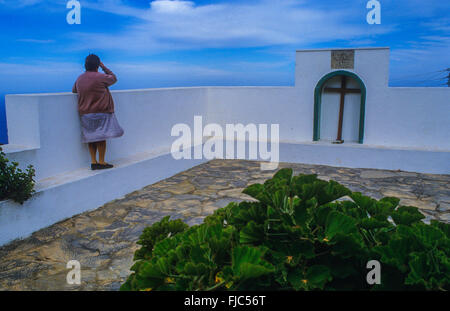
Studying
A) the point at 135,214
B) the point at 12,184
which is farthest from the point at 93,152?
the point at 12,184

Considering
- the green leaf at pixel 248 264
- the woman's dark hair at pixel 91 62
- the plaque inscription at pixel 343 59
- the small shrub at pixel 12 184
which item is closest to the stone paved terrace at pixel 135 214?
the small shrub at pixel 12 184

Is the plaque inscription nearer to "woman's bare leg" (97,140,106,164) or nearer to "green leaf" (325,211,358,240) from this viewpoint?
"woman's bare leg" (97,140,106,164)

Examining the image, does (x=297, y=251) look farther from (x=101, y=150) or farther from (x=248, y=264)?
(x=101, y=150)

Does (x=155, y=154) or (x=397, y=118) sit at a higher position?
(x=397, y=118)

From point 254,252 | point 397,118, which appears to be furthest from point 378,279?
point 397,118

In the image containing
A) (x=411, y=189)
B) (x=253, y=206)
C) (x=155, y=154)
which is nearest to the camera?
(x=253, y=206)

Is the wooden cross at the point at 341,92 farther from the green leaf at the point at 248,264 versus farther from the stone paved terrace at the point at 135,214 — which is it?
the green leaf at the point at 248,264

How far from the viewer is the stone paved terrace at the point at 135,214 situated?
3775 millimetres

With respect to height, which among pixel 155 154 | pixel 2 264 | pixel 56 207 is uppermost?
pixel 155 154

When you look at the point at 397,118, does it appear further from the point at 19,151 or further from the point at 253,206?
the point at 253,206

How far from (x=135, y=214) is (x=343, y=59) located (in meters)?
6.09

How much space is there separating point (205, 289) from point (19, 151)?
4841 millimetres

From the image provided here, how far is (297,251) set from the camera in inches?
45.7

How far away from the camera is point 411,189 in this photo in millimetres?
6777
